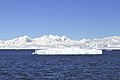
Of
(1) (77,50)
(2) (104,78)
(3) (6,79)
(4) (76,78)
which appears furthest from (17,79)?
(1) (77,50)

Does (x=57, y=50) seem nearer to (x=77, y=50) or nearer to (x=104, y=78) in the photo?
(x=77, y=50)

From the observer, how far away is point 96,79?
53.2 metres

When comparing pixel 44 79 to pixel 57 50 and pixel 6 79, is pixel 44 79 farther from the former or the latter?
pixel 57 50

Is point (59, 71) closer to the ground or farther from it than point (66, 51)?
closer to the ground

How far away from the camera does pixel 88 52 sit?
155m

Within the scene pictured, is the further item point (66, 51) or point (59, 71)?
point (66, 51)

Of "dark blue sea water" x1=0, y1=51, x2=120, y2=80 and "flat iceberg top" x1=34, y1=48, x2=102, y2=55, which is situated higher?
"flat iceberg top" x1=34, y1=48, x2=102, y2=55

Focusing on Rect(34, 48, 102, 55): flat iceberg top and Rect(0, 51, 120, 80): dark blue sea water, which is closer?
Rect(0, 51, 120, 80): dark blue sea water

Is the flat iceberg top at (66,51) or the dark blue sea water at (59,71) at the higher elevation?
the flat iceberg top at (66,51)

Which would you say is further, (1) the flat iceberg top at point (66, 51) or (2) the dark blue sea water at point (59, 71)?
(1) the flat iceberg top at point (66, 51)

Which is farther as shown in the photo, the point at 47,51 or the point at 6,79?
the point at 47,51

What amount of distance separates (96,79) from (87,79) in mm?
1344

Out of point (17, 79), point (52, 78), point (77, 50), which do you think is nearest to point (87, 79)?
point (52, 78)

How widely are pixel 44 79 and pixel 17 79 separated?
12.9 feet
